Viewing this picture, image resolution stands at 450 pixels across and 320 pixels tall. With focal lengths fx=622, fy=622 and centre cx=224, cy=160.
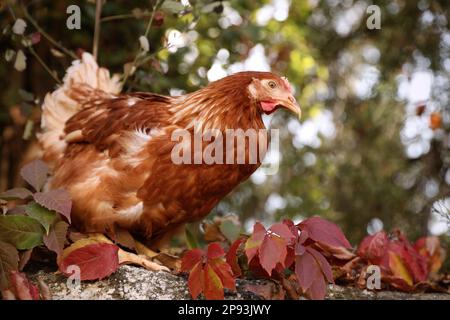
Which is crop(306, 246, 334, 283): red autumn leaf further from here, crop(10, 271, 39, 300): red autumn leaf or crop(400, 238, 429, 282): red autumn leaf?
crop(10, 271, 39, 300): red autumn leaf

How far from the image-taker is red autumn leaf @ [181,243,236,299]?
221 cm

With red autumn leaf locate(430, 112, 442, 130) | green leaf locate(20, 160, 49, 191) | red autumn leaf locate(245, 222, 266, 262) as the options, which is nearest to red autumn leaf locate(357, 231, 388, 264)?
red autumn leaf locate(245, 222, 266, 262)

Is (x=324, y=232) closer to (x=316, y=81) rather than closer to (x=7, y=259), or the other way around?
(x=7, y=259)

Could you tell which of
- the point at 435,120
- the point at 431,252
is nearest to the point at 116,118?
the point at 431,252

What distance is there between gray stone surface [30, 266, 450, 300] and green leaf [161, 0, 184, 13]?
1350mm

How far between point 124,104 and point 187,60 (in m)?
1.43

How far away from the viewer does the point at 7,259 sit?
224 centimetres

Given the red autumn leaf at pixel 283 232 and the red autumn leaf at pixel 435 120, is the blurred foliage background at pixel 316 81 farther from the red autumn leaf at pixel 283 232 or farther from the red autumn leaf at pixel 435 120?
the red autumn leaf at pixel 283 232

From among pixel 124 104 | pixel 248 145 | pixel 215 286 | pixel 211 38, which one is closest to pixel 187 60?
pixel 211 38

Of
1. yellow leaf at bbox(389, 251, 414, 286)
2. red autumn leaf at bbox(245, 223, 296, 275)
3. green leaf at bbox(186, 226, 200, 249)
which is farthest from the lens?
green leaf at bbox(186, 226, 200, 249)

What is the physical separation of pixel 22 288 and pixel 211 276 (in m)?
0.65

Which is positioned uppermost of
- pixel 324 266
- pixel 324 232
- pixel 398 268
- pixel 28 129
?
pixel 28 129

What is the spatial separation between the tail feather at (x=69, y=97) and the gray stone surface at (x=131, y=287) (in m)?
1.01

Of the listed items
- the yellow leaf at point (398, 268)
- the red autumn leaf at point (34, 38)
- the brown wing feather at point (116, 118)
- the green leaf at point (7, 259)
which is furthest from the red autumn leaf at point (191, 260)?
the red autumn leaf at point (34, 38)
